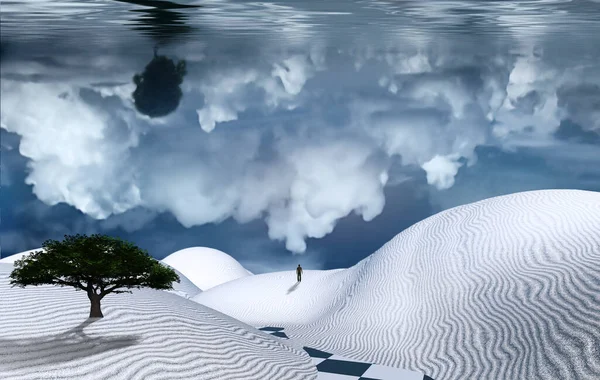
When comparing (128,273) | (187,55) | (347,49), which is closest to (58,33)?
(187,55)

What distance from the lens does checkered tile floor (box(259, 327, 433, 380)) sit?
35.4 ft

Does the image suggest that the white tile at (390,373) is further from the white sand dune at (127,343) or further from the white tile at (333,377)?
the white sand dune at (127,343)

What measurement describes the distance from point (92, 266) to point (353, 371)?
6.05 metres

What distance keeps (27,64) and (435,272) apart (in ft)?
90.2

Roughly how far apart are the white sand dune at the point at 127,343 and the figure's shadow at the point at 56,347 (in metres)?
0.01

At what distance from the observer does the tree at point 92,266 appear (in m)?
9.02

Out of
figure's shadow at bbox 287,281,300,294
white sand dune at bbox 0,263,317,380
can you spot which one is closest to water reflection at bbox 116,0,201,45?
white sand dune at bbox 0,263,317,380

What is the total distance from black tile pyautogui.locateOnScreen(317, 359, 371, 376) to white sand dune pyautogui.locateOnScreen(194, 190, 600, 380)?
77cm

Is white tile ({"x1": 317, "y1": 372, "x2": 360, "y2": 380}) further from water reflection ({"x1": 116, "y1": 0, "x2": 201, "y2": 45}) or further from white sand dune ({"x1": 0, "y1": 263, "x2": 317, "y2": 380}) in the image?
water reflection ({"x1": 116, "y1": 0, "x2": 201, "y2": 45})

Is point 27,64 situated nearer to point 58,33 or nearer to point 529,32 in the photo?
point 58,33

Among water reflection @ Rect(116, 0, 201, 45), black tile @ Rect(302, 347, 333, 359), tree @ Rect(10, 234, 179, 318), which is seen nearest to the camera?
tree @ Rect(10, 234, 179, 318)

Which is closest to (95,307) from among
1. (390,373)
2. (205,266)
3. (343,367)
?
(343,367)

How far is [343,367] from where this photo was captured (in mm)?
11539

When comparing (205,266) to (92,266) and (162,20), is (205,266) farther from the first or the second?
(92,266)
